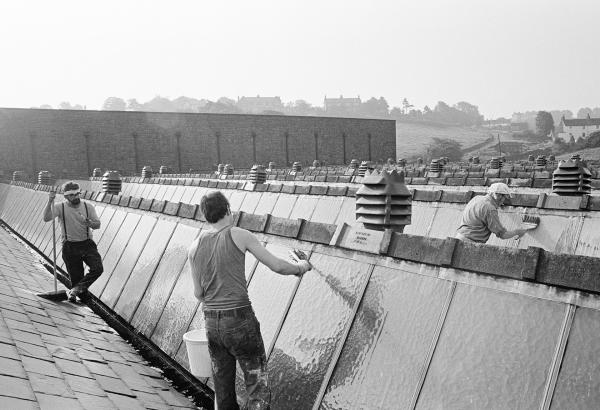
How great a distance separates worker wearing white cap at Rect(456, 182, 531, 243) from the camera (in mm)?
7469

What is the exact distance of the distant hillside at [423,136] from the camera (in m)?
120

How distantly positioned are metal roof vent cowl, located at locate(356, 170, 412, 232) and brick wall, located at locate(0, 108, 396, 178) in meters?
54.0

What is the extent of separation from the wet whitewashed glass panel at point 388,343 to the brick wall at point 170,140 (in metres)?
55.3

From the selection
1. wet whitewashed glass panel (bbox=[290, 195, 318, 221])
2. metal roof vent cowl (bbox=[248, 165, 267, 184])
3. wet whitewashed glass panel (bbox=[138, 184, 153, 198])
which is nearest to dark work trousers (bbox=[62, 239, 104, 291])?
wet whitewashed glass panel (bbox=[290, 195, 318, 221])

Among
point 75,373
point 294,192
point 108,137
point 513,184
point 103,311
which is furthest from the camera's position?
point 108,137

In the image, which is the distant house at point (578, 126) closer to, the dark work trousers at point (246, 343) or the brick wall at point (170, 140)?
the brick wall at point (170, 140)

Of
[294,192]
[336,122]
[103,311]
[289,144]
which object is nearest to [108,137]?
[289,144]

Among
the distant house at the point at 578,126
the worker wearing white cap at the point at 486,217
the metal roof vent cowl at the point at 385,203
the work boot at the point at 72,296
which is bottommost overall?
the work boot at the point at 72,296

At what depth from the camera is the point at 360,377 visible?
11.1ft

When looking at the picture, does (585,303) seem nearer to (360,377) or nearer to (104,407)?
(360,377)

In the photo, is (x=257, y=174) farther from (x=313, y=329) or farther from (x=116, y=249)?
(x=313, y=329)

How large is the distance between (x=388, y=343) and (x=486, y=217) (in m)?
4.63

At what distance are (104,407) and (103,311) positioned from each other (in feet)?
12.8

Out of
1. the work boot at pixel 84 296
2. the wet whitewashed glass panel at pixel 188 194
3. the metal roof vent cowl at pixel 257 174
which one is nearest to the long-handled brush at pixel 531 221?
the work boot at pixel 84 296
